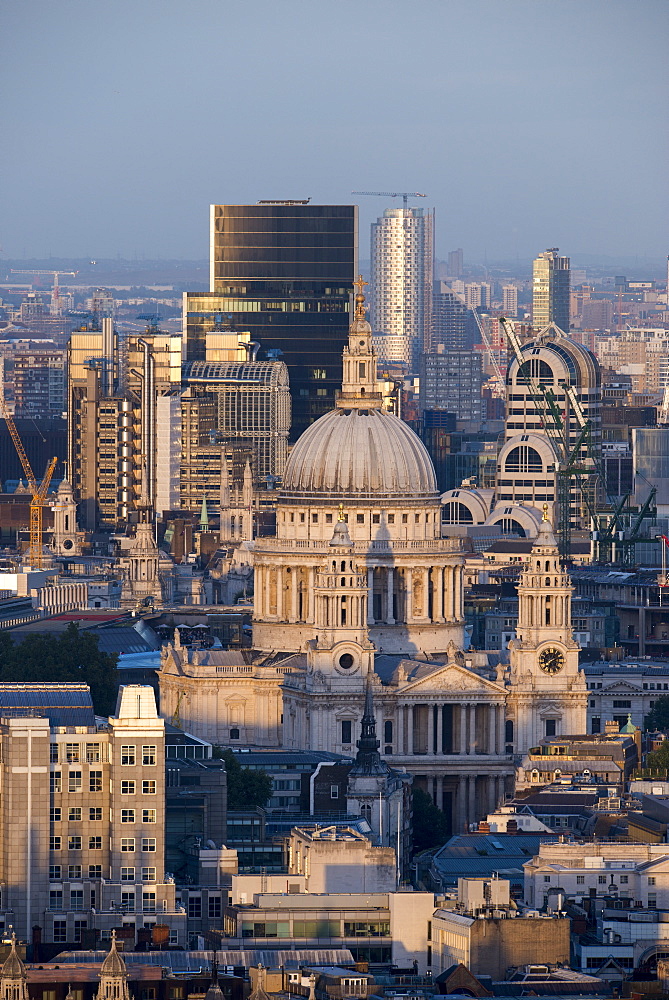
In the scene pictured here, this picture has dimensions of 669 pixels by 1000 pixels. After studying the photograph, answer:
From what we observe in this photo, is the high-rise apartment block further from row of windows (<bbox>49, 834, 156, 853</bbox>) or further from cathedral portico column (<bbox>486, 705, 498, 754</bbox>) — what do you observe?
cathedral portico column (<bbox>486, 705, 498, 754</bbox>)

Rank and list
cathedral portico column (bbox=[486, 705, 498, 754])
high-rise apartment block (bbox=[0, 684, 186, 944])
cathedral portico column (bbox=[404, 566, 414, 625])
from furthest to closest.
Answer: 1. cathedral portico column (bbox=[404, 566, 414, 625])
2. cathedral portico column (bbox=[486, 705, 498, 754])
3. high-rise apartment block (bbox=[0, 684, 186, 944])

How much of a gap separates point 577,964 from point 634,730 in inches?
2421

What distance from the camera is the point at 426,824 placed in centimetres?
17538

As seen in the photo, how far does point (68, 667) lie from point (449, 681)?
16.3 meters

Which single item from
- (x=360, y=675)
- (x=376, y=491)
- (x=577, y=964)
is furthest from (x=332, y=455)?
(x=577, y=964)

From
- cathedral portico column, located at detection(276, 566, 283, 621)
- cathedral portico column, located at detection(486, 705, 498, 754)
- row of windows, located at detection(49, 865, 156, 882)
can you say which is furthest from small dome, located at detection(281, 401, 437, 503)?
row of windows, located at detection(49, 865, 156, 882)

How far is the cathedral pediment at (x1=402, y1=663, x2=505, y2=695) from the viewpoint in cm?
18562

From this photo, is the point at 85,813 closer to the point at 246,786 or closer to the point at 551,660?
the point at 246,786

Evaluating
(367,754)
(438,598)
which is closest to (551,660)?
(438,598)

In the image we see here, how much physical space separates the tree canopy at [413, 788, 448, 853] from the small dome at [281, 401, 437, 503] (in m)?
18.4

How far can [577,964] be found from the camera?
420 feet

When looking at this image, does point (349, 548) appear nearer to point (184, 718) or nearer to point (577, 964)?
point (184, 718)

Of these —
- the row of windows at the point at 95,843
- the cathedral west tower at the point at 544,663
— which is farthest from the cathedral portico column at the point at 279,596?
the row of windows at the point at 95,843

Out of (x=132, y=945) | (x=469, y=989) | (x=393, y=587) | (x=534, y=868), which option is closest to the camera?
(x=469, y=989)
